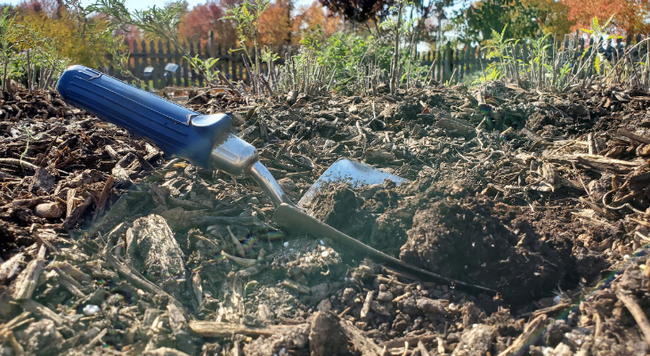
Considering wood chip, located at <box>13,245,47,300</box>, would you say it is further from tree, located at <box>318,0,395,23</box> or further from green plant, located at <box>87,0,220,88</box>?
tree, located at <box>318,0,395,23</box>

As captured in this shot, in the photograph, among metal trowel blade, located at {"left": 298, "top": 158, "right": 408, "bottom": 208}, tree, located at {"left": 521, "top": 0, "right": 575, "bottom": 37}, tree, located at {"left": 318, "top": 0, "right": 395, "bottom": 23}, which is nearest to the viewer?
metal trowel blade, located at {"left": 298, "top": 158, "right": 408, "bottom": 208}

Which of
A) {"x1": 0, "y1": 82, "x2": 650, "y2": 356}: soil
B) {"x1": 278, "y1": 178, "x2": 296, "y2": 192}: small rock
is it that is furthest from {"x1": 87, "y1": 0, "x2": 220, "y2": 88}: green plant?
{"x1": 278, "y1": 178, "x2": 296, "y2": 192}: small rock

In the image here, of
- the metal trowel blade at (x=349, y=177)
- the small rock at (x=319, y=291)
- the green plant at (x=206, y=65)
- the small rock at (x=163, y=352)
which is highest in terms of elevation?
the green plant at (x=206, y=65)

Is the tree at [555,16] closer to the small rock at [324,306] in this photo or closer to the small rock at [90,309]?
the small rock at [324,306]

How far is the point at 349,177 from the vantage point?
242 centimetres

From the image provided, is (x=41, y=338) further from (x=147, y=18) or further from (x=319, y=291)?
(x=147, y=18)

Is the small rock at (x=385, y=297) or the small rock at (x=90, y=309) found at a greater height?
the small rock at (x=385, y=297)

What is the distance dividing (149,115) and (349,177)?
1084 millimetres

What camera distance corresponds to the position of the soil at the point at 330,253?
4.53 ft

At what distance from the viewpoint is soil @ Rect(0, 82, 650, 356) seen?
4.53 ft

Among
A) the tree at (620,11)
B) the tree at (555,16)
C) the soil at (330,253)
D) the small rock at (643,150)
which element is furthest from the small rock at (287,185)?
the tree at (555,16)

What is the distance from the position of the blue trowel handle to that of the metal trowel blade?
0.53 m

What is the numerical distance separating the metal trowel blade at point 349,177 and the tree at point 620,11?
13.8 metres

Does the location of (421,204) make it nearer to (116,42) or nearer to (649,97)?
(649,97)
